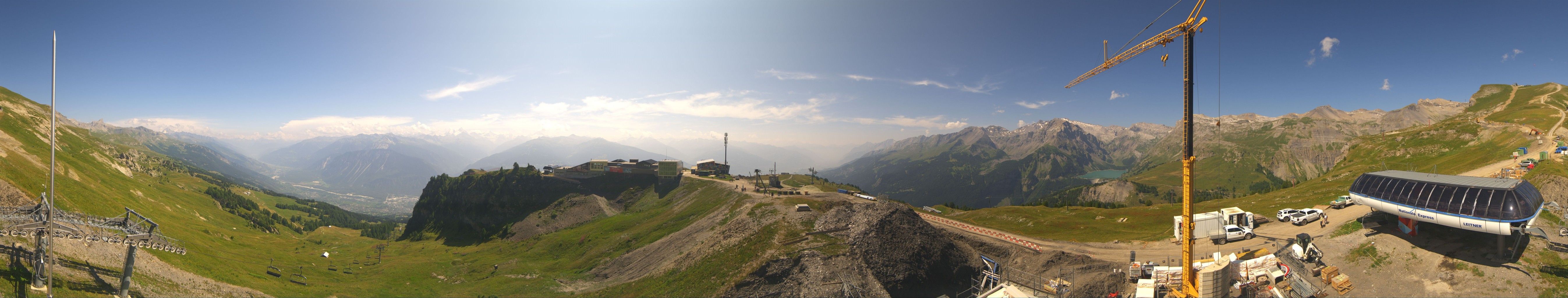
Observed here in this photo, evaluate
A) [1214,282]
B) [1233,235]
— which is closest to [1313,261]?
[1233,235]

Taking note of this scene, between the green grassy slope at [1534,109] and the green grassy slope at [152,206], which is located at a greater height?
the green grassy slope at [1534,109]

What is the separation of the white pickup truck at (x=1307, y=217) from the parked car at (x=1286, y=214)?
601 millimetres

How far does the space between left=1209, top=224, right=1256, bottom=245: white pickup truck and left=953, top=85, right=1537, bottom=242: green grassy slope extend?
14.3 feet

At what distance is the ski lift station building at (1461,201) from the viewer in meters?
30.8

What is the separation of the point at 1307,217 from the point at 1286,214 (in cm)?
263

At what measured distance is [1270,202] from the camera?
2512 inches

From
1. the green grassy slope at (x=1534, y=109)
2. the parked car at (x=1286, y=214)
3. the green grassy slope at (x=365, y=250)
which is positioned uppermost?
the green grassy slope at (x=1534, y=109)

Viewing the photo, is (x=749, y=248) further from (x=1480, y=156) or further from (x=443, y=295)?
(x=1480, y=156)

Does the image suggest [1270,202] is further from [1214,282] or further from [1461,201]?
[1214,282]

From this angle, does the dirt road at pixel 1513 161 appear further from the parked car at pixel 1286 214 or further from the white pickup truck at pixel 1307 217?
the parked car at pixel 1286 214

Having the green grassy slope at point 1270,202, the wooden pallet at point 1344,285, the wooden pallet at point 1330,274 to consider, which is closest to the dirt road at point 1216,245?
the green grassy slope at point 1270,202

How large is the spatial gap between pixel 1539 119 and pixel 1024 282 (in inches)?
5218

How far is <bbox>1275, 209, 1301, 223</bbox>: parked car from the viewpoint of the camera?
48.3 metres

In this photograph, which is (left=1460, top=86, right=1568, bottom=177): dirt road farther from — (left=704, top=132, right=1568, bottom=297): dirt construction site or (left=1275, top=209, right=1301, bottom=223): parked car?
(left=704, top=132, right=1568, bottom=297): dirt construction site
